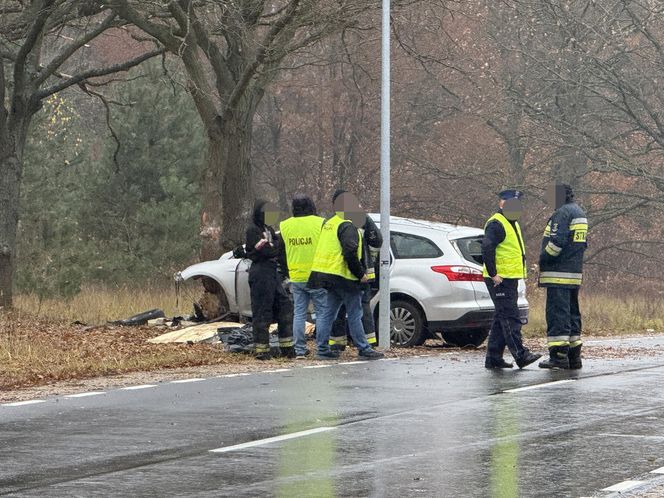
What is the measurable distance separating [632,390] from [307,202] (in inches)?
197

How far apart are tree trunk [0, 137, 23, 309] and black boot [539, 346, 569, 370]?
12.1 m

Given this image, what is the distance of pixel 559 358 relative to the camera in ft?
51.9

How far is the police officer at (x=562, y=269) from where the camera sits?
15602 mm

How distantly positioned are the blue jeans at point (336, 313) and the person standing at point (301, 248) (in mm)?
98

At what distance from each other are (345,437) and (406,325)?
917 cm

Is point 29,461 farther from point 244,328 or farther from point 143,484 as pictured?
point 244,328

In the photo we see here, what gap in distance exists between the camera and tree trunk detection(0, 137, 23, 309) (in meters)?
25.3

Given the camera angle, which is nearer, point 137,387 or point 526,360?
point 137,387

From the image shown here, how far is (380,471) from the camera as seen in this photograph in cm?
866

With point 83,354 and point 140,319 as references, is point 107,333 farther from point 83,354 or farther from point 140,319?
point 83,354

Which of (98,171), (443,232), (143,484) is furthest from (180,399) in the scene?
(98,171)

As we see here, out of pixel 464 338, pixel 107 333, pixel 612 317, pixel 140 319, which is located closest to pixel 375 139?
pixel 612 317

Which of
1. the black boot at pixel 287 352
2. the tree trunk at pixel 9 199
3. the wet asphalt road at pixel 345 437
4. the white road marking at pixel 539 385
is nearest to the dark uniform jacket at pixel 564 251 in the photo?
the wet asphalt road at pixel 345 437

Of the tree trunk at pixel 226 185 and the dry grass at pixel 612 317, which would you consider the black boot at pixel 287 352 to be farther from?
the tree trunk at pixel 226 185
